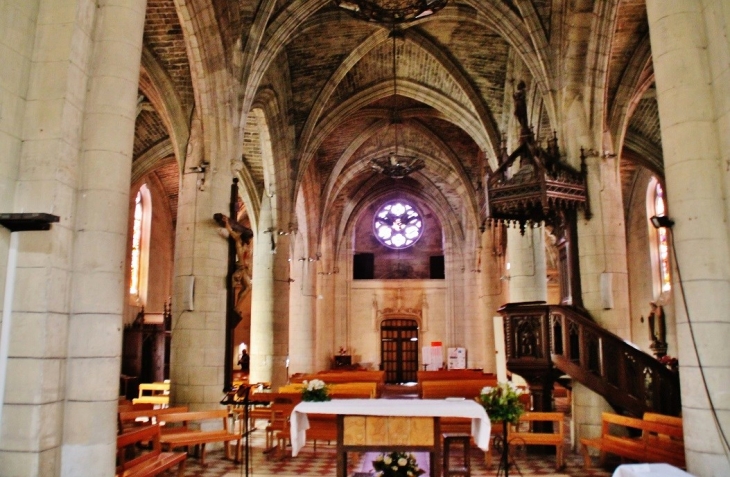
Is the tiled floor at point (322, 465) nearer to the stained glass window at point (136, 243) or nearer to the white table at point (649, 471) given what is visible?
the white table at point (649, 471)

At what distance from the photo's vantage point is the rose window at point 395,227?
31922mm

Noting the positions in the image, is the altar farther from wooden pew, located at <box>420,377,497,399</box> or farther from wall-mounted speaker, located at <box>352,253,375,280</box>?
wall-mounted speaker, located at <box>352,253,375,280</box>

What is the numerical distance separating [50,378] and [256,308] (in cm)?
1319

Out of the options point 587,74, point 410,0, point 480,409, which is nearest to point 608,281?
point 587,74

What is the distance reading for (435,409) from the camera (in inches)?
275

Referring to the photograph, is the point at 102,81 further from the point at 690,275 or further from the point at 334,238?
the point at 334,238

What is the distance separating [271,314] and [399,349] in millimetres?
14038

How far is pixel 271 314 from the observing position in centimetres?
1794

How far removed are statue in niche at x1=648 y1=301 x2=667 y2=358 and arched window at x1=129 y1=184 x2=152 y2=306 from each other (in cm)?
1729

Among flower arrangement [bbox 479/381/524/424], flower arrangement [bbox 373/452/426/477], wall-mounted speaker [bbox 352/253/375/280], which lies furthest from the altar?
wall-mounted speaker [bbox 352/253/375/280]

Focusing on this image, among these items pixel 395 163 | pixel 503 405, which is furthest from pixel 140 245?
pixel 503 405

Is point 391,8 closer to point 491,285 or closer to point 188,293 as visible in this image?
point 188,293

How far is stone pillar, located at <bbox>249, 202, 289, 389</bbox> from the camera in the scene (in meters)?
17.9

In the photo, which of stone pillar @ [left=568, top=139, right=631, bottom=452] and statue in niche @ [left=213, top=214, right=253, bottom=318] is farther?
statue in niche @ [left=213, top=214, right=253, bottom=318]
